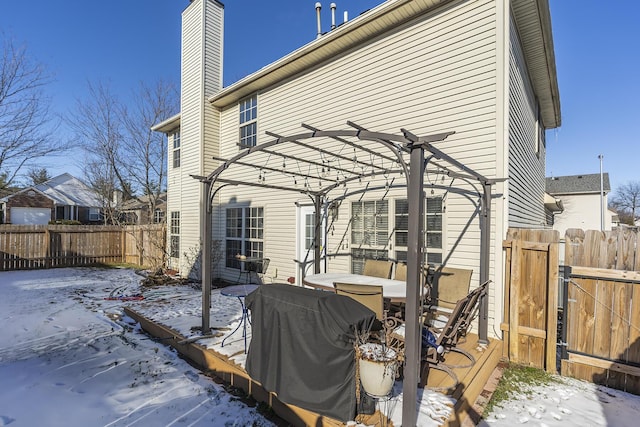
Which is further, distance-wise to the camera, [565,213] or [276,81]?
[565,213]

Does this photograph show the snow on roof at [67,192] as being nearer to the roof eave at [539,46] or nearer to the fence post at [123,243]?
the fence post at [123,243]

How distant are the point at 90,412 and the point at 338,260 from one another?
4337 mm

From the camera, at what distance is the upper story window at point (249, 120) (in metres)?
8.23

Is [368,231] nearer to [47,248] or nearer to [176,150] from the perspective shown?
[176,150]

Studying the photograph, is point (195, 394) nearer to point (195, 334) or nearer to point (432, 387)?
point (195, 334)

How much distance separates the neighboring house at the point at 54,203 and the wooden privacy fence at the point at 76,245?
9717 mm

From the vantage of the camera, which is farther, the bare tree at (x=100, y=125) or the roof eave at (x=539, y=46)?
the bare tree at (x=100, y=125)

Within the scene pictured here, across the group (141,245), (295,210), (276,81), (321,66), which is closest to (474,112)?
(321,66)

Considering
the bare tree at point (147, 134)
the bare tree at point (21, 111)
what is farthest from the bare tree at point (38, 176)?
the bare tree at point (21, 111)

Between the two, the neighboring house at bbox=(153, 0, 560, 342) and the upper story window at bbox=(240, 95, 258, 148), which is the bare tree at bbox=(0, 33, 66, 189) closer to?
the neighboring house at bbox=(153, 0, 560, 342)

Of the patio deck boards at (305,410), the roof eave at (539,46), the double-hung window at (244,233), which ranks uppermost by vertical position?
the roof eave at (539,46)

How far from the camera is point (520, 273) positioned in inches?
163

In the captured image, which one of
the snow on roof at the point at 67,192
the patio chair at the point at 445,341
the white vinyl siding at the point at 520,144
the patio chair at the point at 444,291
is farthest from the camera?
the snow on roof at the point at 67,192

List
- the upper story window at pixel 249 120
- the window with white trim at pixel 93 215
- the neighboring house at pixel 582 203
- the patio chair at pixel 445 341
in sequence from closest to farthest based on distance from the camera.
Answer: the patio chair at pixel 445 341 → the upper story window at pixel 249 120 → the neighboring house at pixel 582 203 → the window with white trim at pixel 93 215
